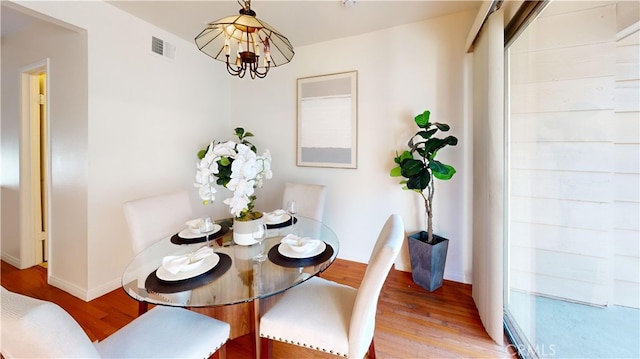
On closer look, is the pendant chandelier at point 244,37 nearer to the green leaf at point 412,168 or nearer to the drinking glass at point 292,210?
the drinking glass at point 292,210

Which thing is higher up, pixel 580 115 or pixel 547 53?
pixel 547 53

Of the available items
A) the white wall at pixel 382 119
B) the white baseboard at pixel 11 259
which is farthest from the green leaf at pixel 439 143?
the white baseboard at pixel 11 259

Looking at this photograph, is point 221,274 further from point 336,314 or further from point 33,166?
point 33,166

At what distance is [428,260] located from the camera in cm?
221

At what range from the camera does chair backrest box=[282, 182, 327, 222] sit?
232 cm

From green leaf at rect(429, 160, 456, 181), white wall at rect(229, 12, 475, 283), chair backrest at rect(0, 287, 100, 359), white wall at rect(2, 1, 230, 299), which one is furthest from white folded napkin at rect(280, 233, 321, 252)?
white wall at rect(2, 1, 230, 299)

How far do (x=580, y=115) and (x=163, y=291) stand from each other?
2.50 metres

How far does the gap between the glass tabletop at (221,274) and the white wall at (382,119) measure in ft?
4.07

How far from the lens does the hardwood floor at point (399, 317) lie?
1.58 metres

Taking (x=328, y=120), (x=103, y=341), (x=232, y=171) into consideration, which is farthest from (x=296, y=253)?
(x=328, y=120)

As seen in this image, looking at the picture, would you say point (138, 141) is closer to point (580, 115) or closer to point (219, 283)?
point (219, 283)

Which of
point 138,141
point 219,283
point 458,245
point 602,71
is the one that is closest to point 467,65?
point 602,71

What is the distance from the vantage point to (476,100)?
203 centimetres

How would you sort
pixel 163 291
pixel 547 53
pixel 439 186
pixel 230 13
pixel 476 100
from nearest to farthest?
pixel 163 291
pixel 547 53
pixel 476 100
pixel 230 13
pixel 439 186
